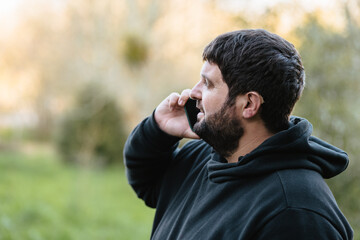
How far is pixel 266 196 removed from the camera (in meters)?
1.44

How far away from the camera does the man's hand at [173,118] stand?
213 centimetres

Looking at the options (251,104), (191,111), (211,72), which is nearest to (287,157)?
(251,104)

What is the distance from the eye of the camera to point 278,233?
4.49ft

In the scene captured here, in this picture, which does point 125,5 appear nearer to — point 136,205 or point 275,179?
point 136,205

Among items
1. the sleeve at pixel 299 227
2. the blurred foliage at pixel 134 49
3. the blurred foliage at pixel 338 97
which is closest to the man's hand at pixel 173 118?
the sleeve at pixel 299 227

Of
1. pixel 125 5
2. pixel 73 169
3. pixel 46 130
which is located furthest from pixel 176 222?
pixel 46 130

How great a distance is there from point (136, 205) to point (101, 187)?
1490mm

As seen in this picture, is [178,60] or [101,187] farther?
[178,60]

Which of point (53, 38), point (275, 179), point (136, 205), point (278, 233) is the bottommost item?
point (136, 205)

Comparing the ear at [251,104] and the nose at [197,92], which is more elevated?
the nose at [197,92]

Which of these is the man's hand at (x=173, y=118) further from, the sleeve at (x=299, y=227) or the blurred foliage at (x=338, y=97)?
the blurred foliage at (x=338, y=97)

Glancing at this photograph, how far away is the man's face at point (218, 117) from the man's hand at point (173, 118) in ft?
1.13

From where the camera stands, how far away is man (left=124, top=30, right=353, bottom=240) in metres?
1.40

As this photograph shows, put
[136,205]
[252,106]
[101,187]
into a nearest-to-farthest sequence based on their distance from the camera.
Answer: [252,106] → [136,205] → [101,187]
